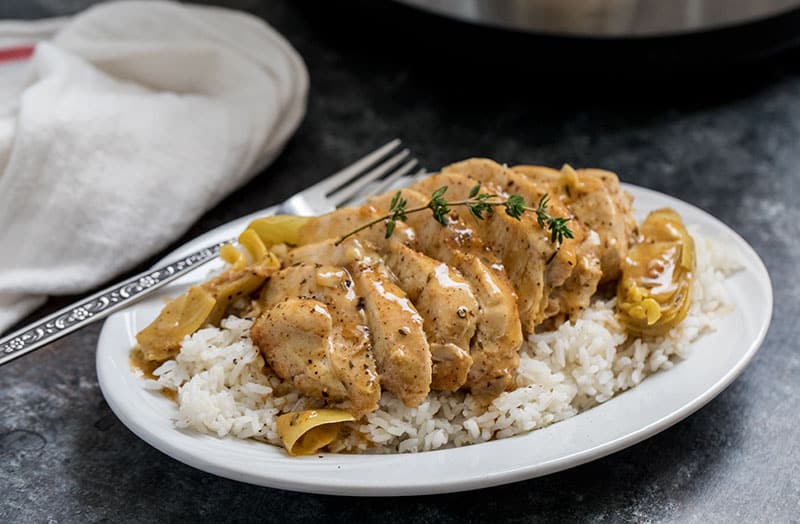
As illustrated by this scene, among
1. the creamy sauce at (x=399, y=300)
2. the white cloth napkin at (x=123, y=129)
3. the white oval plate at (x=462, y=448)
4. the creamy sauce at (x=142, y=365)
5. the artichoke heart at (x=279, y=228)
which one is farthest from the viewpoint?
the white cloth napkin at (x=123, y=129)

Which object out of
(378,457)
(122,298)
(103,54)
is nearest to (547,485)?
Result: (378,457)

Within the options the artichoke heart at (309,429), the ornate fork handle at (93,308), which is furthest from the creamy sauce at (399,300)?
the ornate fork handle at (93,308)

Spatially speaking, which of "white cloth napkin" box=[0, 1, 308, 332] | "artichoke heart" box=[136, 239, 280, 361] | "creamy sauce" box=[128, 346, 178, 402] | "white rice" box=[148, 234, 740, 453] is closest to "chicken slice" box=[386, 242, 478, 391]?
"white rice" box=[148, 234, 740, 453]

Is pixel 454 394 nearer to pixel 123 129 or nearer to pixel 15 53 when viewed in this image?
pixel 123 129

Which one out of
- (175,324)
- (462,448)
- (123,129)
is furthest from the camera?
(123,129)

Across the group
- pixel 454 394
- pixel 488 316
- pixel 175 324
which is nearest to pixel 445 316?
pixel 488 316

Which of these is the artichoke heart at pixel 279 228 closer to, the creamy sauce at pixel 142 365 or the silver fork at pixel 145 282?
the silver fork at pixel 145 282
